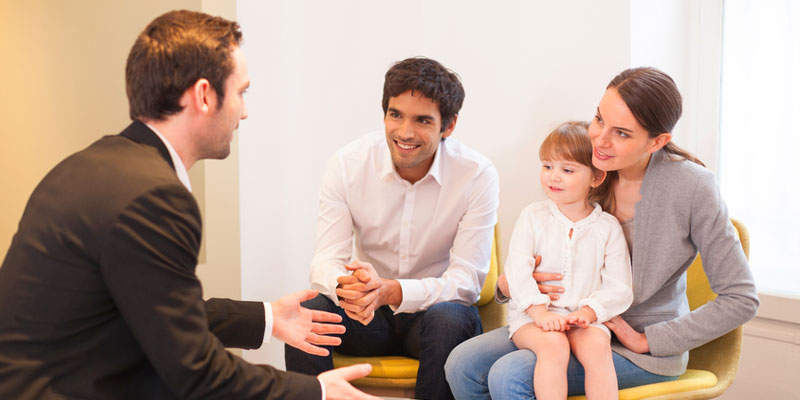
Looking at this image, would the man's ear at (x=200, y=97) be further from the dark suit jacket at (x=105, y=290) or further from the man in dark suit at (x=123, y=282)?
the dark suit jacket at (x=105, y=290)

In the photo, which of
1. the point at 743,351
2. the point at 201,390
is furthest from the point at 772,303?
the point at 201,390

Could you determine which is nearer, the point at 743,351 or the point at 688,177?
the point at 688,177

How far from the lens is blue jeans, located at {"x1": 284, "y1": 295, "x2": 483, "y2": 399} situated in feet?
6.82

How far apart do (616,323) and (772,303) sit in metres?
1.16

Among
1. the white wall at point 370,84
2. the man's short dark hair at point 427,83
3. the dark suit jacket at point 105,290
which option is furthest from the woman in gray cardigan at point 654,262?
the white wall at point 370,84

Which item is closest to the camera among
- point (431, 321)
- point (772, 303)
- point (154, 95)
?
point (154, 95)

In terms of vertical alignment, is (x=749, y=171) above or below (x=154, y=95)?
below

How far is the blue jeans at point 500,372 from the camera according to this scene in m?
1.85

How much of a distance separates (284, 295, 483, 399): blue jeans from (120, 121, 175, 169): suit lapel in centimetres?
95

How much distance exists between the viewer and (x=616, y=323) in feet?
6.51

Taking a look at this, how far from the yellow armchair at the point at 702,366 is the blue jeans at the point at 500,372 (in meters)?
0.04

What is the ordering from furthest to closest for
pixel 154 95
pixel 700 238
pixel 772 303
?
pixel 772 303 < pixel 700 238 < pixel 154 95

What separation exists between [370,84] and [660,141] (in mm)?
1683

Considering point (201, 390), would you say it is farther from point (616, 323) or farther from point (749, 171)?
point (749, 171)
